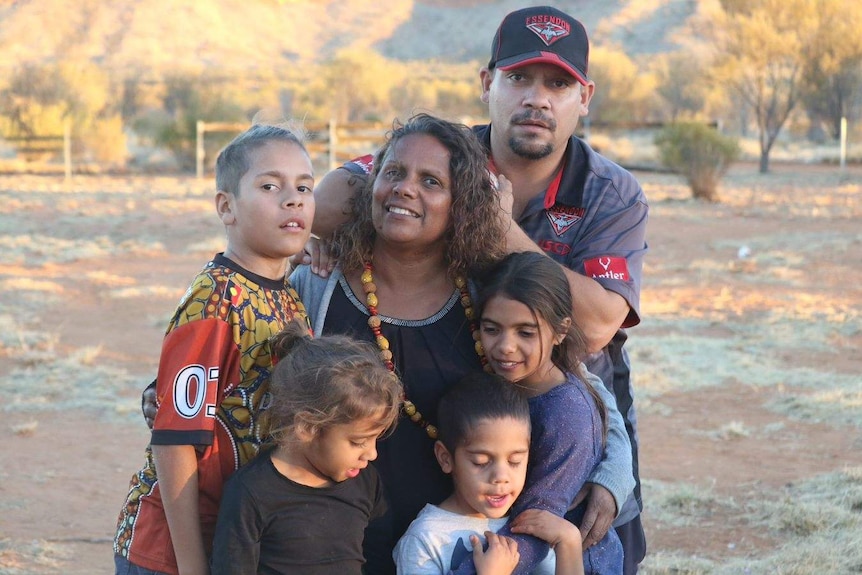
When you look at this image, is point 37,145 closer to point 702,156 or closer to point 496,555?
point 702,156

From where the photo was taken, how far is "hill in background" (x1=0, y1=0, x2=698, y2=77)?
253ft

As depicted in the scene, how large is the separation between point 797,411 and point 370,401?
6508mm

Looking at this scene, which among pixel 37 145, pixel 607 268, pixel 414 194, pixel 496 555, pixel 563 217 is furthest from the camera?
pixel 37 145

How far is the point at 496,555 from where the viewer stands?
2.53 m

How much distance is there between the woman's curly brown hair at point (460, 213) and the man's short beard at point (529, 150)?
1.33 ft

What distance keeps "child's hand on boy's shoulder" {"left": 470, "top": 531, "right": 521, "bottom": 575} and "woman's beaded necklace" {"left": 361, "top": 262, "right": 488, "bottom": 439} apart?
30cm

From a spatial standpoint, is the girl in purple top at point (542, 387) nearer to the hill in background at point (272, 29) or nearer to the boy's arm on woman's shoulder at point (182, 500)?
the boy's arm on woman's shoulder at point (182, 500)

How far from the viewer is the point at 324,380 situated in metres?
2.37

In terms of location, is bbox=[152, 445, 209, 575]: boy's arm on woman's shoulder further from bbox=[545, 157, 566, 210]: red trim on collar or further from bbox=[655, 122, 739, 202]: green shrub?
bbox=[655, 122, 739, 202]: green shrub

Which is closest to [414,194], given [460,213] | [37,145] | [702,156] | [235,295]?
[460,213]

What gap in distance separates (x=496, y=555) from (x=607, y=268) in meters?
0.91

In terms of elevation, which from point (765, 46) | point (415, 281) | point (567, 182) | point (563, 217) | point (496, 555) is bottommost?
point (496, 555)

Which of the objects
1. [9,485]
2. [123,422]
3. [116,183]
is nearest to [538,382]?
[9,485]

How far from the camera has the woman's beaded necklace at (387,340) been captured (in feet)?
8.80
